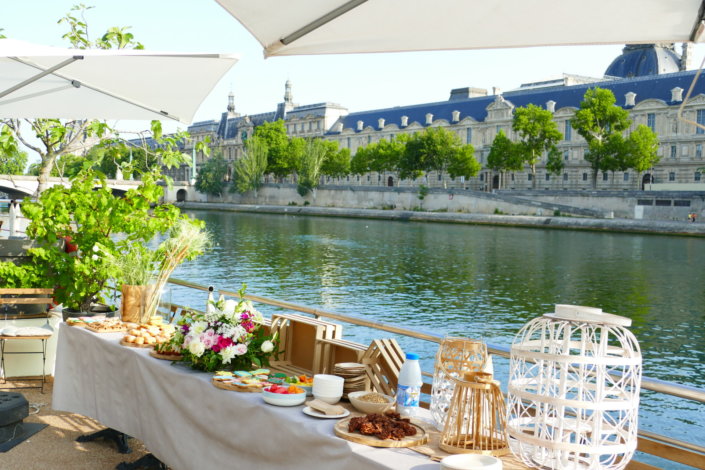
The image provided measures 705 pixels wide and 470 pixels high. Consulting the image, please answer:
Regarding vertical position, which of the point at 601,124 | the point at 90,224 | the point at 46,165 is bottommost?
the point at 90,224

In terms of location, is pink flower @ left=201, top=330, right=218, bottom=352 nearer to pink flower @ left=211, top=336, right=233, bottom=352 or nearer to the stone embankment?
pink flower @ left=211, top=336, right=233, bottom=352

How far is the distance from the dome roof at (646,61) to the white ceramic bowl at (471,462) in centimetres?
6547

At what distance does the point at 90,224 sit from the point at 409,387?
10.4ft

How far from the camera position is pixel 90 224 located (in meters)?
4.98

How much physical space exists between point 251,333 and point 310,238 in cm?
3012

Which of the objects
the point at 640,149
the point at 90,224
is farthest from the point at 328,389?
the point at 640,149

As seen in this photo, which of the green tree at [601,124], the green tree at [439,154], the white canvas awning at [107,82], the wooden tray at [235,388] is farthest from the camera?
the green tree at [439,154]

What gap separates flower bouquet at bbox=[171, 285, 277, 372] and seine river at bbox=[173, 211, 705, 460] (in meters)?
6.96

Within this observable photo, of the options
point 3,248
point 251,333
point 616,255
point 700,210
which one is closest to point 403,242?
point 616,255

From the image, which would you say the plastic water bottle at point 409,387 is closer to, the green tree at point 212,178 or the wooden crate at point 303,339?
the wooden crate at point 303,339

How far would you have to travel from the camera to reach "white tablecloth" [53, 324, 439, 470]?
7.82 feet

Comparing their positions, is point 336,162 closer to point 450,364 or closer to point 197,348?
point 197,348

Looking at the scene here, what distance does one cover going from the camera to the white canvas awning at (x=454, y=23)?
85.0 inches

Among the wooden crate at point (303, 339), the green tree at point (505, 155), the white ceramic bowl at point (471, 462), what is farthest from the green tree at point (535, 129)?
the white ceramic bowl at point (471, 462)
